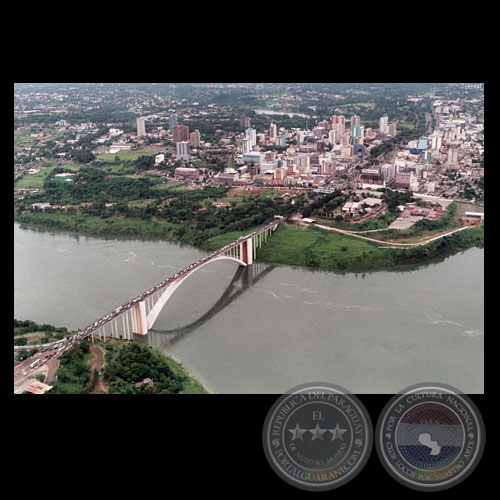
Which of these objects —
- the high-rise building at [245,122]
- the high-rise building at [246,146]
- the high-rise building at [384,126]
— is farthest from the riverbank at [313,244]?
the high-rise building at [384,126]

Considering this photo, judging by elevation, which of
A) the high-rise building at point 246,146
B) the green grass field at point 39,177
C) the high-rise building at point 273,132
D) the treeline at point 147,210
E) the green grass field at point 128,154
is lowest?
the treeline at point 147,210

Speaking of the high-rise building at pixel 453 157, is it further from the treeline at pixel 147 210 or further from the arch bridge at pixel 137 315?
the arch bridge at pixel 137 315

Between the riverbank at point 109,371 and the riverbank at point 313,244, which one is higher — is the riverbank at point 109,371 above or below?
below

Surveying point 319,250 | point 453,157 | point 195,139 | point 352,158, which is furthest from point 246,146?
point 319,250

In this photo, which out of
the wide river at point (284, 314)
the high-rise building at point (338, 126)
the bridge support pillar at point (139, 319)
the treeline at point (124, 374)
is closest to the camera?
the treeline at point (124, 374)

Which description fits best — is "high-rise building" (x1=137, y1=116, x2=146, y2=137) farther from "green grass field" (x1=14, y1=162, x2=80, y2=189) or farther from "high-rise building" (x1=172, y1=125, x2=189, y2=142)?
"green grass field" (x1=14, y1=162, x2=80, y2=189)

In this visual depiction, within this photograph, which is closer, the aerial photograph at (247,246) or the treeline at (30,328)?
the aerial photograph at (247,246)

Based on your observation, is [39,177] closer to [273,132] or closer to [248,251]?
[273,132]
